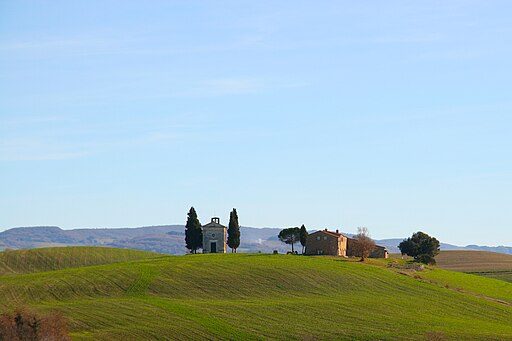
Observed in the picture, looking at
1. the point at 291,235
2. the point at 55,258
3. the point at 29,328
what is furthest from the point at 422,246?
the point at 29,328

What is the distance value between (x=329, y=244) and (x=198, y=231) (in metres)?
22.9

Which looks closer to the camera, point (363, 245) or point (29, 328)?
point (29, 328)

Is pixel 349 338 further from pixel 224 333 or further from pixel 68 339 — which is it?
pixel 68 339

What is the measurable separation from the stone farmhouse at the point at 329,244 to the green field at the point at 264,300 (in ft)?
42.0

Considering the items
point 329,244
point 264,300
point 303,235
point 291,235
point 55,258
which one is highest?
point 291,235

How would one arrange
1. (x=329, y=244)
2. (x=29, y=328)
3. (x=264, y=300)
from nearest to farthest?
(x=29, y=328) → (x=264, y=300) → (x=329, y=244)

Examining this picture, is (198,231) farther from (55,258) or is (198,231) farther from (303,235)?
(55,258)

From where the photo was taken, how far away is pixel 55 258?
136 meters

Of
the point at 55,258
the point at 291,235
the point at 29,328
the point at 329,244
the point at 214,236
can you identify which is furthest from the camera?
the point at 291,235

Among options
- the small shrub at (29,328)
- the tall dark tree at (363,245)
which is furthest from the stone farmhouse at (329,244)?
the small shrub at (29,328)

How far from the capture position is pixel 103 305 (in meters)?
89.2

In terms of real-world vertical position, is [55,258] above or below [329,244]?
below

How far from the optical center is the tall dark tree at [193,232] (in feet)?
487

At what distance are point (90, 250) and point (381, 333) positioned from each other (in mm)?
76242
